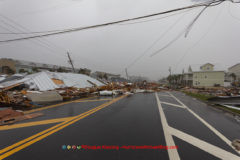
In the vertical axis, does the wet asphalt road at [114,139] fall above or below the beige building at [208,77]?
below

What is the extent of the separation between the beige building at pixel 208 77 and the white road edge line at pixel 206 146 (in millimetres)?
38923

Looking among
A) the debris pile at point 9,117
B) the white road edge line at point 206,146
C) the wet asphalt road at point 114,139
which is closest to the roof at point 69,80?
the debris pile at point 9,117

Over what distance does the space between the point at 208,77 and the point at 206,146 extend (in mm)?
40668

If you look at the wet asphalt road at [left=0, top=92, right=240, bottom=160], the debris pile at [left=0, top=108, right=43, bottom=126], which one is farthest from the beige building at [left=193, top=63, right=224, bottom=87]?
the debris pile at [left=0, top=108, right=43, bottom=126]

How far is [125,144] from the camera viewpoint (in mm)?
2186

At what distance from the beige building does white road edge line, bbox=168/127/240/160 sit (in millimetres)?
38923

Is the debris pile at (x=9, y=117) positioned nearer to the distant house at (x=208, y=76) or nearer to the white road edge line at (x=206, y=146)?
the white road edge line at (x=206, y=146)

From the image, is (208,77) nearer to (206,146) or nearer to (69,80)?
(206,146)

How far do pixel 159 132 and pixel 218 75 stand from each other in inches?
1686

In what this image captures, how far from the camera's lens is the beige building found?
29.5 metres

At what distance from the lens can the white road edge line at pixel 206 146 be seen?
187cm

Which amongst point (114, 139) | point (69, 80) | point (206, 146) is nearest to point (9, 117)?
point (114, 139)

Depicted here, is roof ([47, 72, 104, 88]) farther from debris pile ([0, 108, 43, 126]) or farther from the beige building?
the beige building

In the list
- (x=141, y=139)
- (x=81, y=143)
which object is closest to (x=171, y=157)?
(x=141, y=139)
